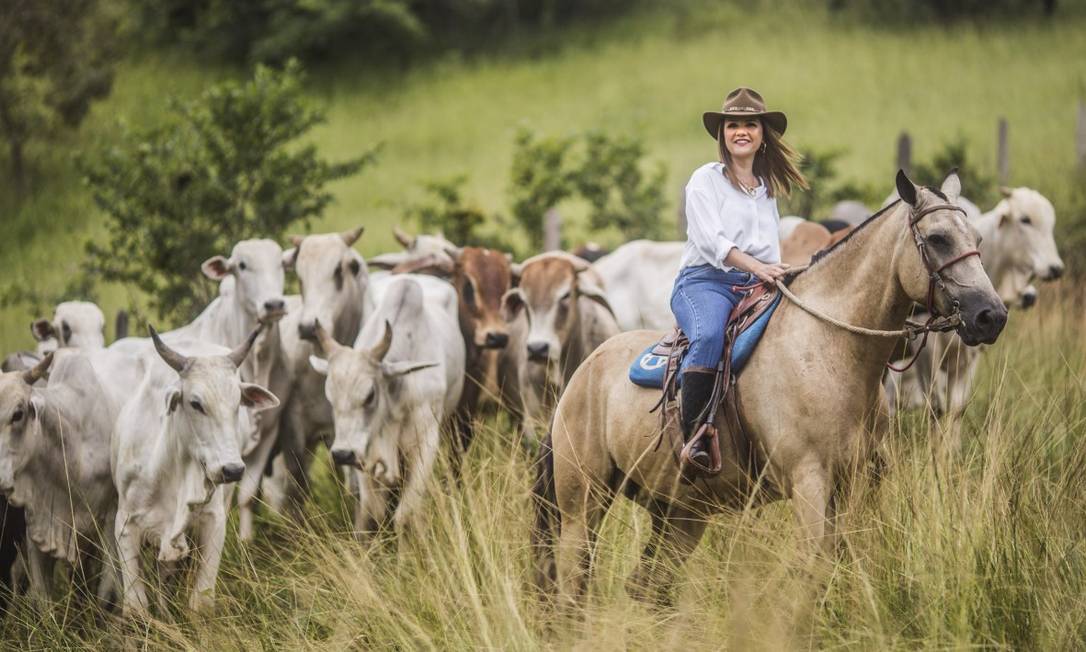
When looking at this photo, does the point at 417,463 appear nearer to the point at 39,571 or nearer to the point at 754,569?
the point at 39,571

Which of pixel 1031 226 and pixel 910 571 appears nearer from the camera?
pixel 910 571

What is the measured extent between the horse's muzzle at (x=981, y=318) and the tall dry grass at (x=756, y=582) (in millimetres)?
590

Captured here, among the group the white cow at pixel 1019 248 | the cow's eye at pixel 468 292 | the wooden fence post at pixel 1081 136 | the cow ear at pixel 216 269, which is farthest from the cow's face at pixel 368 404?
the wooden fence post at pixel 1081 136

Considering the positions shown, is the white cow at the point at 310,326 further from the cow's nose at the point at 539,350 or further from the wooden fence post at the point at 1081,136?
the wooden fence post at the point at 1081,136

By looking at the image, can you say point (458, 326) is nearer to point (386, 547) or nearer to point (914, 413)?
point (386, 547)

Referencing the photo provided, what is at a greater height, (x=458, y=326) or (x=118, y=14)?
(x=118, y=14)

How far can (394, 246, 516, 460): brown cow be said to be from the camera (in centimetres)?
891

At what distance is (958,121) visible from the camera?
79.3 ft

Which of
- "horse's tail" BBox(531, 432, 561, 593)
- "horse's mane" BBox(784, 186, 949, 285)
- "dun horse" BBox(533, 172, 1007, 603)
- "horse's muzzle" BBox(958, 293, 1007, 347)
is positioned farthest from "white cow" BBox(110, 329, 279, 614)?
"horse's muzzle" BBox(958, 293, 1007, 347)

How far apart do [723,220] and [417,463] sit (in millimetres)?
2586

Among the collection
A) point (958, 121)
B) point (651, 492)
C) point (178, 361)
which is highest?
point (178, 361)

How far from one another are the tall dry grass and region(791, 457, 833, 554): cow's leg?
4.1 inches

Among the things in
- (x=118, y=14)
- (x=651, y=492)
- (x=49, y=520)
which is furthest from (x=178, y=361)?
(x=118, y=14)

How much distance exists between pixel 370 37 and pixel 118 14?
12665 mm
